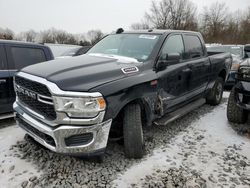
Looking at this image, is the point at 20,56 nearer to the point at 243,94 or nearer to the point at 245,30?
the point at 243,94

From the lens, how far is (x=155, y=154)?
3.59 metres

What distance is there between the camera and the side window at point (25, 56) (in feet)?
16.1

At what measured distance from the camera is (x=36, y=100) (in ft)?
9.74

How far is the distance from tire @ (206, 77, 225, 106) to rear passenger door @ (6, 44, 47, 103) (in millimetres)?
4021

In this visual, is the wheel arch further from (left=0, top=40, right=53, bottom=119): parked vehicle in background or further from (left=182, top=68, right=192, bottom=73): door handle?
(left=0, top=40, right=53, bottom=119): parked vehicle in background

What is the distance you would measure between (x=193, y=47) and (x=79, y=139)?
3234mm

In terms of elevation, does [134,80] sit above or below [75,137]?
above

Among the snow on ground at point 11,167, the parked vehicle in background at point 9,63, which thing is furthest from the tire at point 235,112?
the parked vehicle in background at point 9,63

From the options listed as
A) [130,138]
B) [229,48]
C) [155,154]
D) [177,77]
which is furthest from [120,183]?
[229,48]

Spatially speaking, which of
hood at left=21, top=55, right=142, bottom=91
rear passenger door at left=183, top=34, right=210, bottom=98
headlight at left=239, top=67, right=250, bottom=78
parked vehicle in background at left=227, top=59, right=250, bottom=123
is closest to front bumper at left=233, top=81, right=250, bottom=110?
parked vehicle in background at left=227, top=59, right=250, bottom=123

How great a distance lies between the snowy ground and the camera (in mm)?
2926

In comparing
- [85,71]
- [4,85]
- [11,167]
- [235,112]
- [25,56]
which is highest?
[25,56]

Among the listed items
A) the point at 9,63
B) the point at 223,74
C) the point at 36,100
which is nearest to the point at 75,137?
the point at 36,100

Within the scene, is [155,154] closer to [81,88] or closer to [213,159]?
[213,159]
